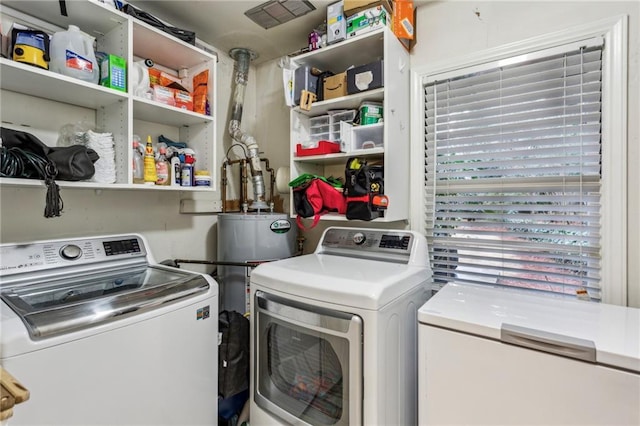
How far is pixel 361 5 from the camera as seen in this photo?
1802 millimetres

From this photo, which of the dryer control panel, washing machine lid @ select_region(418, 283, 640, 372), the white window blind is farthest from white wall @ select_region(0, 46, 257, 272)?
washing machine lid @ select_region(418, 283, 640, 372)

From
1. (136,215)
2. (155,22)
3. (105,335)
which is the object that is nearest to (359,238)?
(105,335)

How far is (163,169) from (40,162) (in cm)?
58

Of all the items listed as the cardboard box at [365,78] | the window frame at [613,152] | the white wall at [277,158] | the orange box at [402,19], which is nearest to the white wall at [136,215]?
the white wall at [277,158]

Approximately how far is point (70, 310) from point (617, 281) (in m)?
2.17

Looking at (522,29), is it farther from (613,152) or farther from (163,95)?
(163,95)

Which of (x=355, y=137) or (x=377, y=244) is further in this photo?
(x=355, y=137)

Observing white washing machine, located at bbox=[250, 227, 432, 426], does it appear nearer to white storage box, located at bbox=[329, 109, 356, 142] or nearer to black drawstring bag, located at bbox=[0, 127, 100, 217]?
white storage box, located at bbox=[329, 109, 356, 142]

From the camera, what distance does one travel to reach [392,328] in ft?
4.25

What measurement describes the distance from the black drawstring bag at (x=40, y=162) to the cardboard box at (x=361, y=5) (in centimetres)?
155

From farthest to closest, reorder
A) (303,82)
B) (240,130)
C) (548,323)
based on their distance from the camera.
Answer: (240,130) < (303,82) < (548,323)

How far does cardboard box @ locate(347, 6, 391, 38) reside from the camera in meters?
1.78

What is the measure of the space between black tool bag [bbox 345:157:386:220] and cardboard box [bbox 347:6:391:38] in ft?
2.44

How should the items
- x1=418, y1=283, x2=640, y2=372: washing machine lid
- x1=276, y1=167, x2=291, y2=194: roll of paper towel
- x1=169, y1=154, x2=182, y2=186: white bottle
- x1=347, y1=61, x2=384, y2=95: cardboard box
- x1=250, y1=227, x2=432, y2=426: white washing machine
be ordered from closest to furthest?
x1=418, y1=283, x2=640, y2=372: washing machine lid
x1=250, y1=227, x2=432, y2=426: white washing machine
x1=347, y1=61, x2=384, y2=95: cardboard box
x1=169, y1=154, x2=182, y2=186: white bottle
x1=276, y1=167, x2=291, y2=194: roll of paper towel
